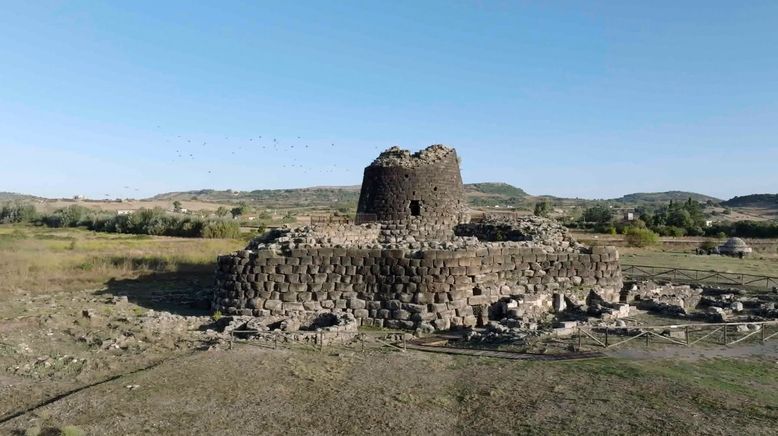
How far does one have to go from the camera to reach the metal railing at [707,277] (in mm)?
19577

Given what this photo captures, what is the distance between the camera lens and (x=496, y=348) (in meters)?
10.2

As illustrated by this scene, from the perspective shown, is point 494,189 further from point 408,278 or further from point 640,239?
point 408,278

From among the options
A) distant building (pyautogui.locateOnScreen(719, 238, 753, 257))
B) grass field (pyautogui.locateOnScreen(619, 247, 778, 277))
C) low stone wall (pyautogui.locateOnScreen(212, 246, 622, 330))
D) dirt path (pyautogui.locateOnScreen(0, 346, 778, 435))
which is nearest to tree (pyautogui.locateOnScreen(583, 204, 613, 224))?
distant building (pyautogui.locateOnScreen(719, 238, 753, 257))

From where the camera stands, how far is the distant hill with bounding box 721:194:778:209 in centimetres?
12112

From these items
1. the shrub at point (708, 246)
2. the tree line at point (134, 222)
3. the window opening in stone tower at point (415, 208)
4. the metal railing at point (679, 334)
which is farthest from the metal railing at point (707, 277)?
the tree line at point (134, 222)

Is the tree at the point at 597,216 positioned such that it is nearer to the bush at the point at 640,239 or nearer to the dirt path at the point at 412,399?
the bush at the point at 640,239

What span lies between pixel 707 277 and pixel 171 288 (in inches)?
706

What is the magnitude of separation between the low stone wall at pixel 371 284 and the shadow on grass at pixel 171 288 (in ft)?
4.77

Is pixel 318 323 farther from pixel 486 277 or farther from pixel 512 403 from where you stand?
pixel 512 403

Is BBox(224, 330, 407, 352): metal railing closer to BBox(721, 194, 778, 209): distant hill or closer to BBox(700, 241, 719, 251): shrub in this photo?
BBox(700, 241, 719, 251): shrub

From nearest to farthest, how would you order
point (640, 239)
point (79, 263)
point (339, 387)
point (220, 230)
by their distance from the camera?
point (339, 387) < point (79, 263) < point (640, 239) < point (220, 230)

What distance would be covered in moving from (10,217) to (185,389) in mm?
58938

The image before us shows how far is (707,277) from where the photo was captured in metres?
20.1

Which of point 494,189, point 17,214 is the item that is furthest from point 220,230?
point 494,189
